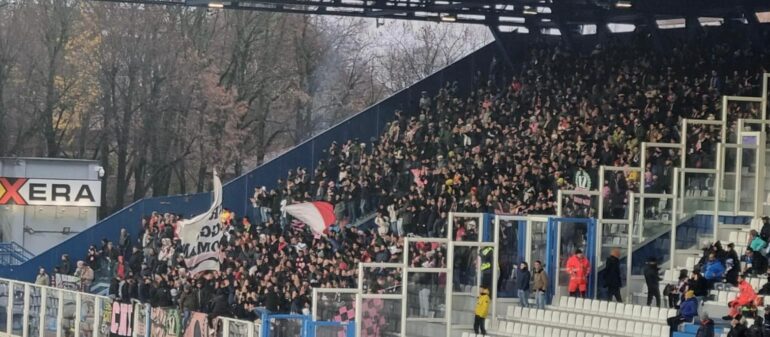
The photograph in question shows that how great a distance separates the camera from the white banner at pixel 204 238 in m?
32.2

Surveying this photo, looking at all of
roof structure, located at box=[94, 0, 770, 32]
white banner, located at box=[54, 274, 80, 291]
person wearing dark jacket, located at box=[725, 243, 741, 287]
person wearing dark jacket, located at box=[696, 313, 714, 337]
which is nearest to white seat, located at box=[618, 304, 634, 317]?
person wearing dark jacket, located at box=[725, 243, 741, 287]


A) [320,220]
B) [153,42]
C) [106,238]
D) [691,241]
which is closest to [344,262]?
[320,220]

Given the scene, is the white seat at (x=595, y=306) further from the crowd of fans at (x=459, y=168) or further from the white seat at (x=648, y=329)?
the crowd of fans at (x=459, y=168)

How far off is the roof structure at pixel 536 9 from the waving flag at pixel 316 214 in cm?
486

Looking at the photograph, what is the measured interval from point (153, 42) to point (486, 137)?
24.1 meters

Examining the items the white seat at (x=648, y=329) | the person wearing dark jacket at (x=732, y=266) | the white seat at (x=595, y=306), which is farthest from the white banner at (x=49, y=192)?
the person wearing dark jacket at (x=732, y=266)

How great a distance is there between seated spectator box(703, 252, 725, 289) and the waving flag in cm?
1138

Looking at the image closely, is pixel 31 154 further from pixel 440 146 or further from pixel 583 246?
pixel 583 246

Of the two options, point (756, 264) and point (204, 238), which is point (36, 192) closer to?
point (204, 238)

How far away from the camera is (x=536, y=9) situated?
40.9m

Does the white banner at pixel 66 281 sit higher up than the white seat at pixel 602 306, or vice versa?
the white seat at pixel 602 306

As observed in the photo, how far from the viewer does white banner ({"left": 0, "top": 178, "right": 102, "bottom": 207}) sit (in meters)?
45.8

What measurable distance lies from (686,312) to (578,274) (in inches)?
136

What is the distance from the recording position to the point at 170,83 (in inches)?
2343
